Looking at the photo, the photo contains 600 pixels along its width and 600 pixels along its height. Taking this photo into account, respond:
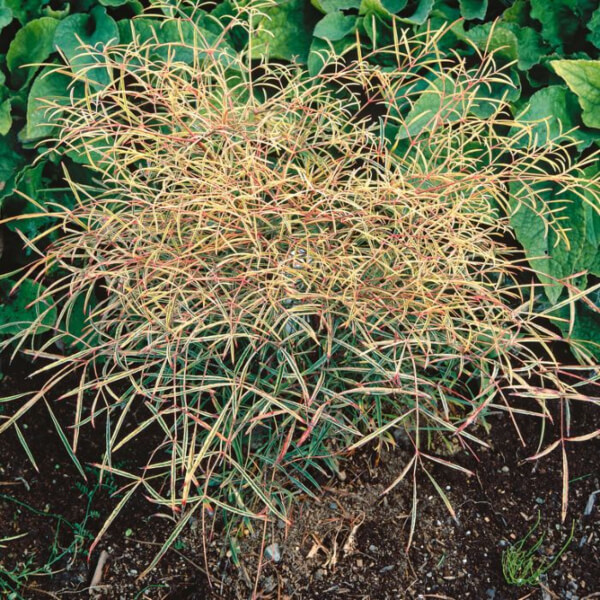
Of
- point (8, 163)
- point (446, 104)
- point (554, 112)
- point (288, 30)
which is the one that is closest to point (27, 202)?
point (8, 163)

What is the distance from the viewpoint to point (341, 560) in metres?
1.55

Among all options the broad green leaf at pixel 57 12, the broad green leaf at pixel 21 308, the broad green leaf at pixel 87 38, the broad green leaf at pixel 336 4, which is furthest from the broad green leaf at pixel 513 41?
the broad green leaf at pixel 21 308

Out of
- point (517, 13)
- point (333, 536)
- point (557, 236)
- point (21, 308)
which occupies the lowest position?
point (333, 536)

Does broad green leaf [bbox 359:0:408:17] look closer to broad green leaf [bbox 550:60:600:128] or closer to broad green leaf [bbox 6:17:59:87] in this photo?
broad green leaf [bbox 550:60:600:128]

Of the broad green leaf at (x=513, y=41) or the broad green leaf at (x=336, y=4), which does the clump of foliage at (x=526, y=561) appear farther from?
the broad green leaf at (x=336, y=4)

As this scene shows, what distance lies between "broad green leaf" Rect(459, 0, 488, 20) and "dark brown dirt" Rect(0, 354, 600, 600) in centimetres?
115

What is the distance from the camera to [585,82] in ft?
5.67

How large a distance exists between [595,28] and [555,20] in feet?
0.40

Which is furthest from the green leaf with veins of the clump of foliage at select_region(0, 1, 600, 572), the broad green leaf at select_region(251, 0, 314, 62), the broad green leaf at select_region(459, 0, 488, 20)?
the broad green leaf at select_region(459, 0, 488, 20)

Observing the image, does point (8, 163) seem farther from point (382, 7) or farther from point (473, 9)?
point (473, 9)

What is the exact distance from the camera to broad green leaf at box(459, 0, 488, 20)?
1.84 meters

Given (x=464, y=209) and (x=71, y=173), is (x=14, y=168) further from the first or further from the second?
(x=464, y=209)

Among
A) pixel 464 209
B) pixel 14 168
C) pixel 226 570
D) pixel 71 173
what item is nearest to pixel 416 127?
pixel 464 209

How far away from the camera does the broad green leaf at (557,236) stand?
5.75 feet
